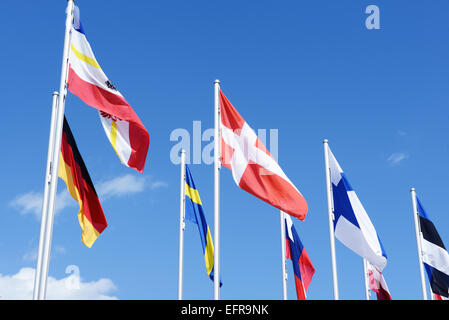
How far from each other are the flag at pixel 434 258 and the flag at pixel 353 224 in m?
6.81

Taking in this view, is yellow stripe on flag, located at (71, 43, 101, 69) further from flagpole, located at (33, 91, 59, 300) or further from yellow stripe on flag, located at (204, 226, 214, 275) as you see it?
yellow stripe on flag, located at (204, 226, 214, 275)

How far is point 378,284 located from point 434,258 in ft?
14.0

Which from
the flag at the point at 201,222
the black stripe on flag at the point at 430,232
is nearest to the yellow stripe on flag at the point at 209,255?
the flag at the point at 201,222

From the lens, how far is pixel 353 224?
1912 centimetres

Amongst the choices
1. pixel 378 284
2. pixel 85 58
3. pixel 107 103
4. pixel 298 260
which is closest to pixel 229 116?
pixel 107 103

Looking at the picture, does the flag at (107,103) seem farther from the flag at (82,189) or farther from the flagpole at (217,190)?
the flagpole at (217,190)

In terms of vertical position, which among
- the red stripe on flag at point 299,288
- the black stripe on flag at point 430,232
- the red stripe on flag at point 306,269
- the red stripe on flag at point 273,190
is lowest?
the red stripe on flag at point 299,288

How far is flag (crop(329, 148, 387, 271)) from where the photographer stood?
60.8 feet

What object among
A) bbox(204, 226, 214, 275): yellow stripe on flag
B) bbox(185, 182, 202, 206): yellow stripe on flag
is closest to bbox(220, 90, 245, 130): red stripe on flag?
bbox(185, 182, 202, 206): yellow stripe on flag

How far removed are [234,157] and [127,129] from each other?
3100 millimetres

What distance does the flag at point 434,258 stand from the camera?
24094 mm

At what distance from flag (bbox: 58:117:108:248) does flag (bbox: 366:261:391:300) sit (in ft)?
52.1

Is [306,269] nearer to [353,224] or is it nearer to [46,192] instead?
[353,224]
